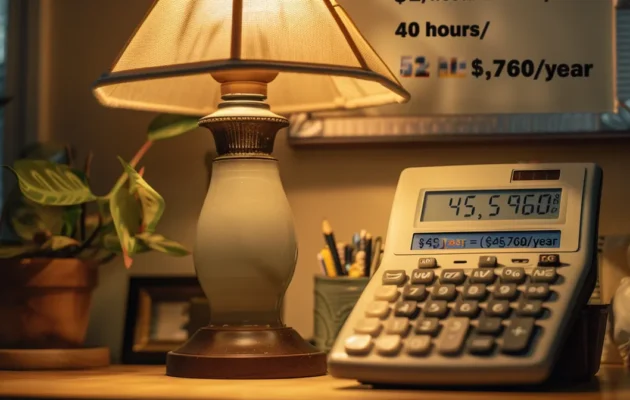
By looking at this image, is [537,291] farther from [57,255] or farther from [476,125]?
[57,255]

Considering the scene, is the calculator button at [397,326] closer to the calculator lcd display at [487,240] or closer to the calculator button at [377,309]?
the calculator button at [377,309]

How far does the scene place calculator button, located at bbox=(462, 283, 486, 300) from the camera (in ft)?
2.75

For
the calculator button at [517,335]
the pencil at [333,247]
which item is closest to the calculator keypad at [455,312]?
the calculator button at [517,335]

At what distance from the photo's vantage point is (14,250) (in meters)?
1.11

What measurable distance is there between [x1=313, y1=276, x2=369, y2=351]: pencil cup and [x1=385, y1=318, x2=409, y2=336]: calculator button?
233 millimetres

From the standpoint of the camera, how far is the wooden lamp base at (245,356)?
918 millimetres

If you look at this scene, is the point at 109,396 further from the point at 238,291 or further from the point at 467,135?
the point at 467,135

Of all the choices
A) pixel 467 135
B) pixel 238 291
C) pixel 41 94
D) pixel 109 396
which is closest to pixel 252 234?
pixel 238 291

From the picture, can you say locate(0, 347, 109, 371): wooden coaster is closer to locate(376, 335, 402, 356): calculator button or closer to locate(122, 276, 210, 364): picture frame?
locate(122, 276, 210, 364): picture frame

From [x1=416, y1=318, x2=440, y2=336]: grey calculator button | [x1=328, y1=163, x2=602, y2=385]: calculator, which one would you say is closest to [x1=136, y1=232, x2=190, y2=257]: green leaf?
[x1=328, y1=163, x2=602, y2=385]: calculator

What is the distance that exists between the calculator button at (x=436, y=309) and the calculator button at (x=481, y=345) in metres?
0.05

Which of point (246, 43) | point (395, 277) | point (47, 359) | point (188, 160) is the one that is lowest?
point (47, 359)

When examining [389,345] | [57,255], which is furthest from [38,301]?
[389,345]

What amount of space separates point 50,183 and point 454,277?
0.50 metres
